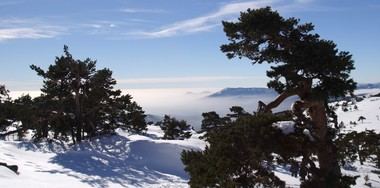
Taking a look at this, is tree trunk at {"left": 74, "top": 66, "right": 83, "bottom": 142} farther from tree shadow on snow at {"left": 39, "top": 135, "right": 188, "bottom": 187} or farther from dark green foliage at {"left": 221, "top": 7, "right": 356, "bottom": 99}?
dark green foliage at {"left": 221, "top": 7, "right": 356, "bottom": 99}

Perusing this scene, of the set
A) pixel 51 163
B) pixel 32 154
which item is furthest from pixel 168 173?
pixel 32 154

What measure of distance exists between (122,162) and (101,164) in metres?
1.69

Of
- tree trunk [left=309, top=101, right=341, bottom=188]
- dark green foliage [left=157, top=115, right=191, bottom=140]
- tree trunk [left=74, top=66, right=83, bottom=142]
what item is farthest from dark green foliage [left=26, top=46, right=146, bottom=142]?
tree trunk [left=309, top=101, right=341, bottom=188]

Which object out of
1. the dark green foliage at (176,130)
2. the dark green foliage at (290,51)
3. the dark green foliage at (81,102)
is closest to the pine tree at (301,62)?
the dark green foliage at (290,51)

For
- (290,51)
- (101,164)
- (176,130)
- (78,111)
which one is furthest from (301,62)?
(176,130)

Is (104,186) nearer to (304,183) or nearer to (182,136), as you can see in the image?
(304,183)

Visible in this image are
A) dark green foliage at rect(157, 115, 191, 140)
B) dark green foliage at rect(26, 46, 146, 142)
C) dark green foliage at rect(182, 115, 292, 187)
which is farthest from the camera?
dark green foliage at rect(157, 115, 191, 140)

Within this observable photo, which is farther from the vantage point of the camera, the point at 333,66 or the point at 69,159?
the point at 69,159

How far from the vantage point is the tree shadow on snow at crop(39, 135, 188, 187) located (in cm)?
2148

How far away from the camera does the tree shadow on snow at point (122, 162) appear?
21480 millimetres

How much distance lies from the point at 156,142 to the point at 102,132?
791 centimetres

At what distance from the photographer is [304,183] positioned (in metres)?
11.7

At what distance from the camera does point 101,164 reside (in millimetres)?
25234

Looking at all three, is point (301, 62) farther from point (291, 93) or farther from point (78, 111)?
point (78, 111)
